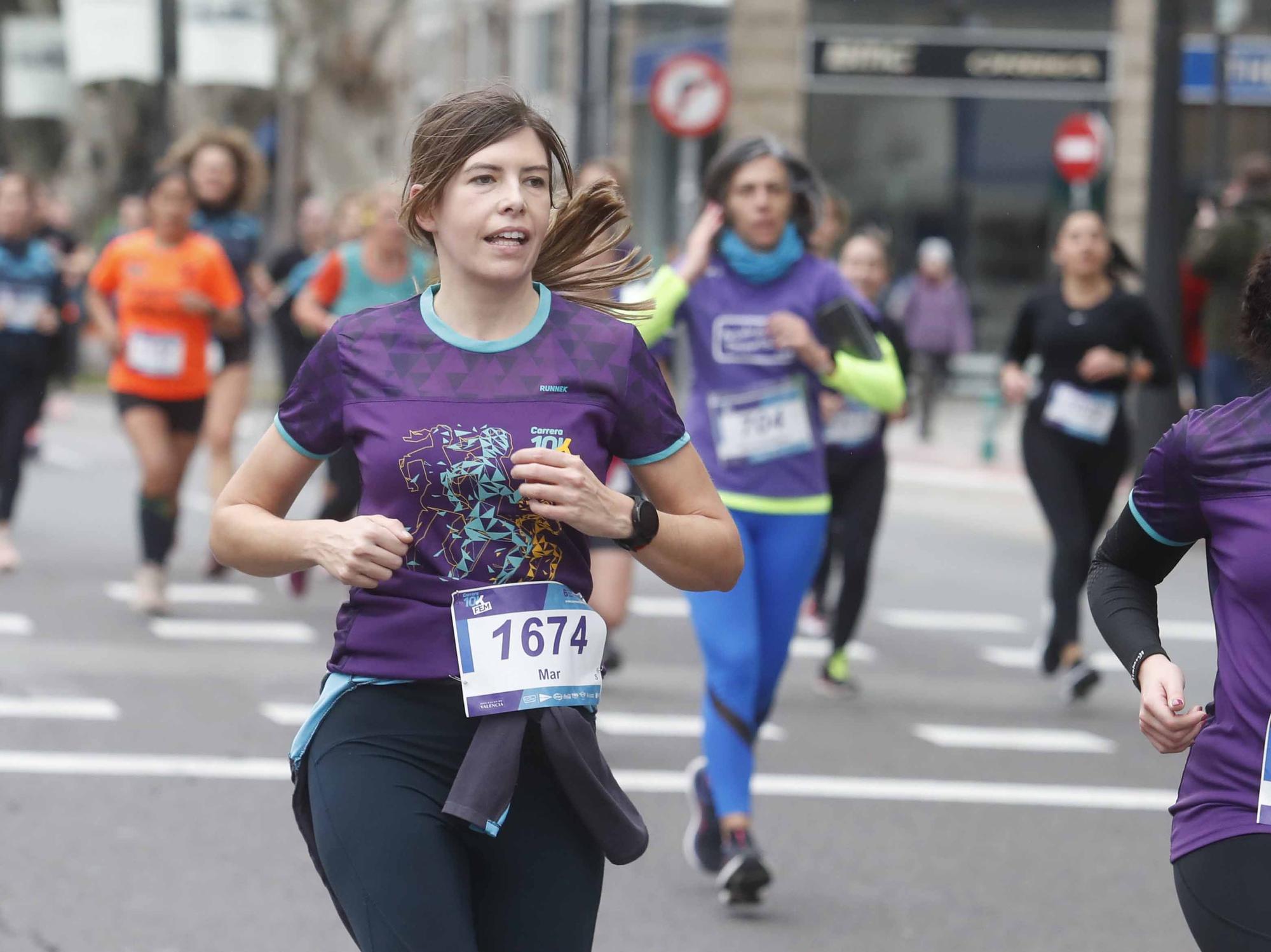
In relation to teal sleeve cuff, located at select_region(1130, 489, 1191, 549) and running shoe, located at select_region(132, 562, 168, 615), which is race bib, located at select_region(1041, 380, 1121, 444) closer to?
running shoe, located at select_region(132, 562, 168, 615)

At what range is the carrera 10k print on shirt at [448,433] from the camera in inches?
126

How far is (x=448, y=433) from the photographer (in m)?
3.21

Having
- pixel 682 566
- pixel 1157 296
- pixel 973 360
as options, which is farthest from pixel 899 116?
pixel 682 566

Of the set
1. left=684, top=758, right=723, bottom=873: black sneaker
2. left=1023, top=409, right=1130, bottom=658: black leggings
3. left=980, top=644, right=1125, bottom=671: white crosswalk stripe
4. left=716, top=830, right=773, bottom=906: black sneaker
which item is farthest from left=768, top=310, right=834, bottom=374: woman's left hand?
left=980, top=644, right=1125, bottom=671: white crosswalk stripe

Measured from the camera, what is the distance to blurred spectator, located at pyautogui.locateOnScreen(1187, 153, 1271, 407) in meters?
12.0

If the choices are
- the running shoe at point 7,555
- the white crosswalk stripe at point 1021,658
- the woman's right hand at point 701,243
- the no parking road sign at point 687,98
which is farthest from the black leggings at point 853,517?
the no parking road sign at point 687,98

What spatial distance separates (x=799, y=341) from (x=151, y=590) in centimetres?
498

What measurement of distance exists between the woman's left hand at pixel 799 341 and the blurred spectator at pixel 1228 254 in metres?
6.08

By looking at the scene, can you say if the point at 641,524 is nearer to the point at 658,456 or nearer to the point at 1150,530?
the point at 658,456

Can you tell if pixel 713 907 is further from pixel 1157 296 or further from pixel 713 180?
pixel 1157 296

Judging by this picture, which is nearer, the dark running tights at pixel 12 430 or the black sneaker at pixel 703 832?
the black sneaker at pixel 703 832

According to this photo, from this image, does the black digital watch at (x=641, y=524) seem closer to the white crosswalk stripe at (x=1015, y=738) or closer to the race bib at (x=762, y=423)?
the race bib at (x=762, y=423)

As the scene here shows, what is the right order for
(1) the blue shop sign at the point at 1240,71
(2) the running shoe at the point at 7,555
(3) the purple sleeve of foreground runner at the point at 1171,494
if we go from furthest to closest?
(1) the blue shop sign at the point at 1240,71 → (2) the running shoe at the point at 7,555 → (3) the purple sleeve of foreground runner at the point at 1171,494

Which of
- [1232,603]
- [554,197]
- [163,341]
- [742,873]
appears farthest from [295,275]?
[1232,603]
